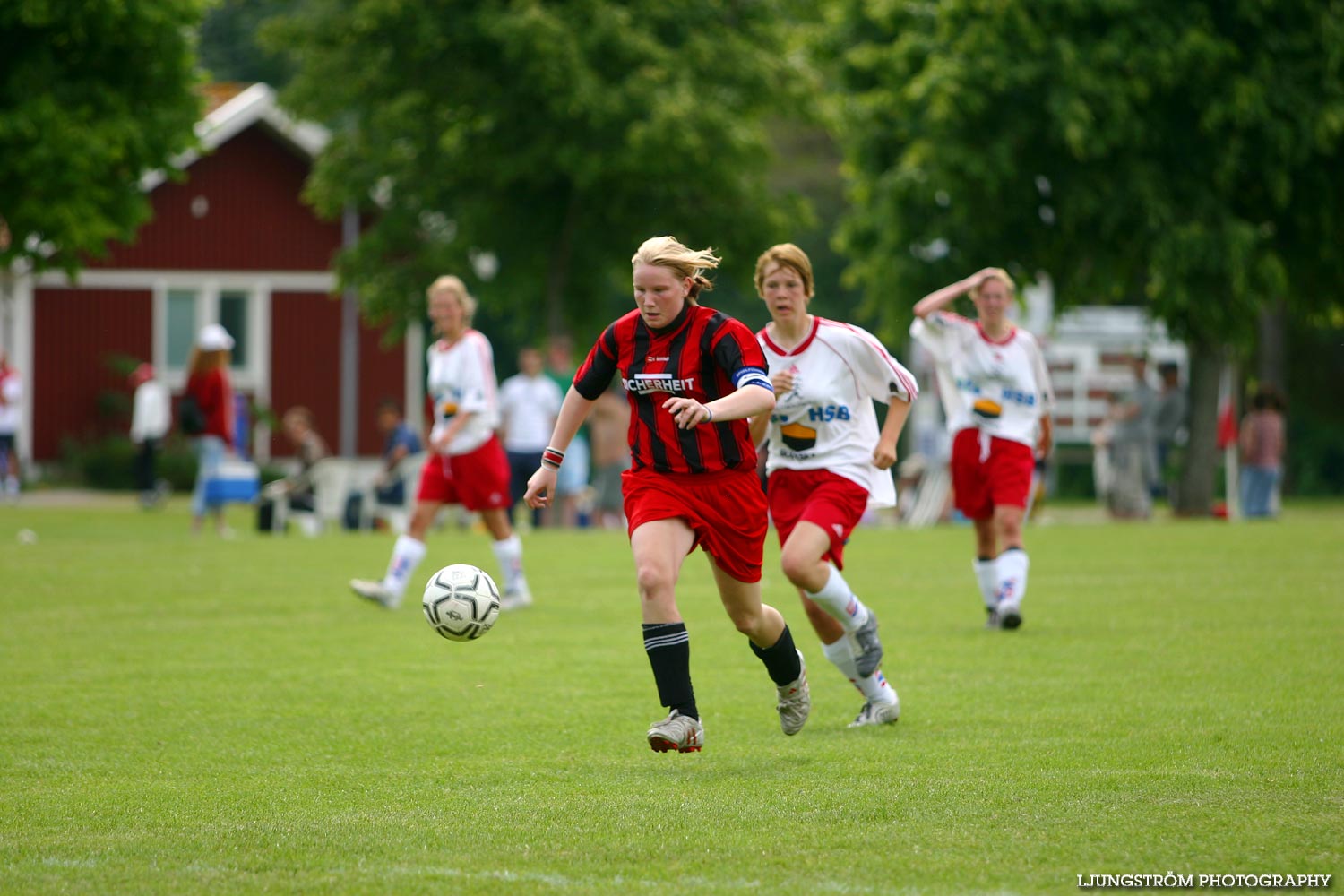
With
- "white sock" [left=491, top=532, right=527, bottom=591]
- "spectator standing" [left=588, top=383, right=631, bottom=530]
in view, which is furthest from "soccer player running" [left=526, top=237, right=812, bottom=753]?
"spectator standing" [left=588, top=383, right=631, bottom=530]

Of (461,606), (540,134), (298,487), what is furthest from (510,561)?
(540,134)

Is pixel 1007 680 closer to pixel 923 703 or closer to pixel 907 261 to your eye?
pixel 923 703

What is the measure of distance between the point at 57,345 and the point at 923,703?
101 feet

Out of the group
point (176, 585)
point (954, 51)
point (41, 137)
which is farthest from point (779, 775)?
point (954, 51)

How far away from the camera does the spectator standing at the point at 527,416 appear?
2203 cm

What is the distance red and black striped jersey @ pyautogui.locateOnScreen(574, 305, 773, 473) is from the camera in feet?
22.2

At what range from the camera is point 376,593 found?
41.3 feet

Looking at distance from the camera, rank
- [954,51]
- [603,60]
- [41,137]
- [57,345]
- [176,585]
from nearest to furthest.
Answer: [176,585] → [41,137] → [954,51] → [603,60] → [57,345]

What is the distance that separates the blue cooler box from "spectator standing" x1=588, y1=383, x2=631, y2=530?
458 centimetres

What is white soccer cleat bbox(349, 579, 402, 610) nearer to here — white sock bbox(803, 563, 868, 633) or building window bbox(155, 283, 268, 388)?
white sock bbox(803, 563, 868, 633)

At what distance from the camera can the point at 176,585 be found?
14.6 meters

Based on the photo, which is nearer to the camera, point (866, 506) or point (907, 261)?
point (866, 506)

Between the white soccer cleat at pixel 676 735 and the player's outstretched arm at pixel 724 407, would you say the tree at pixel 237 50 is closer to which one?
the player's outstretched arm at pixel 724 407

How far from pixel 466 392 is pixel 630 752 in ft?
19.0
